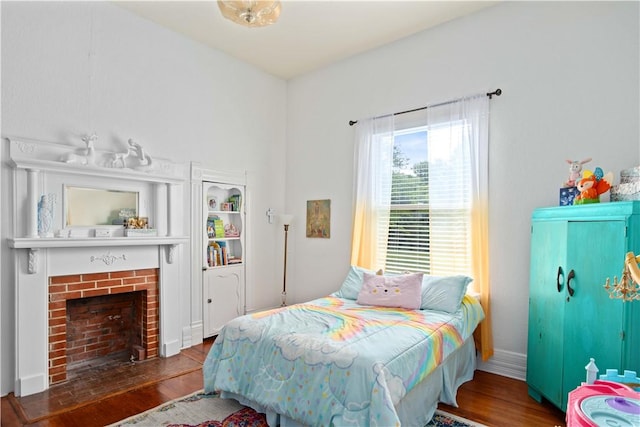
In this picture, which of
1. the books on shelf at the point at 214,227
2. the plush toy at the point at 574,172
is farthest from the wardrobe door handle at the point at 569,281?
the books on shelf at the point at 214,227

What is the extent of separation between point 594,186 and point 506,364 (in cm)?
175

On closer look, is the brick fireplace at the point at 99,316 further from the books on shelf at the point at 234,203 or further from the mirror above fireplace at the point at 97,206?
the books on shelf at the point at 234,203

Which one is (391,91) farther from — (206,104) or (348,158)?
(206,104)

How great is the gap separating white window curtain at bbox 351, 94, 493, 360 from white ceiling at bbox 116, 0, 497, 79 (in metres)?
0.90

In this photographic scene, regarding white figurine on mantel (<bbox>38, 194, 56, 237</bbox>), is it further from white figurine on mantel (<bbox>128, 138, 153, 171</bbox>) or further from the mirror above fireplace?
white figurine on mantel (<bbox>128, 138, 153, 171</bbox>)

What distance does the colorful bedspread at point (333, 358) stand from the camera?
2.01 metres

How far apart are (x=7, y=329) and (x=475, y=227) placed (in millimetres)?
4089

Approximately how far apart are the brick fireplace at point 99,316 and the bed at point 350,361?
4.26 feet

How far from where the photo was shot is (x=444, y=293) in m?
3.17

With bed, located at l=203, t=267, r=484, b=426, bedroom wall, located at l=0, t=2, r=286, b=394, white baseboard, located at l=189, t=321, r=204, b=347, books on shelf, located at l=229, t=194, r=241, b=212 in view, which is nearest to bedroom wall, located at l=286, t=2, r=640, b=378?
bed, located at l=203, t=267, r=484, b=426

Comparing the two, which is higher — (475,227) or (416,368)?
(475,227)

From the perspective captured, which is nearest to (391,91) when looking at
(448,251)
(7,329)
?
(448,251)

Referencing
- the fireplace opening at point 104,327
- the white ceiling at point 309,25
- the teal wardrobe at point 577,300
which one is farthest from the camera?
the white ceiling at point 309,25

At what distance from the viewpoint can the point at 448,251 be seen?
3.62m
